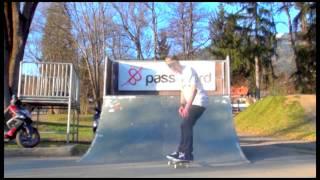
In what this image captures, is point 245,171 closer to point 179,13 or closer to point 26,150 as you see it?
point 26,150

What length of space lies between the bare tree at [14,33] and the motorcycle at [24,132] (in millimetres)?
3421

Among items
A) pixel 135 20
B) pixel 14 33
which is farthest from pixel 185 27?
pixel 14 33

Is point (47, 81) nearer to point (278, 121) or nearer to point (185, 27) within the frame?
point (278, 121)

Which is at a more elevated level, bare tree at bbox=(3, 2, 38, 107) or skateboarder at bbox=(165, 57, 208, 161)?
bare tree at bbox=(3, 2, 38, 107)

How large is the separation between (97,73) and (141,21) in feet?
21.7

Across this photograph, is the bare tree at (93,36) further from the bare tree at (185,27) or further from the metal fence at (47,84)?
the metal fence at (47,84)

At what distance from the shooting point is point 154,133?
42.9ft

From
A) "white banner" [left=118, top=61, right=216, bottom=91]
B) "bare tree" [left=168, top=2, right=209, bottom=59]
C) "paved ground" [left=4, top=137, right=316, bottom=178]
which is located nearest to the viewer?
"paved ground" [left=4, top=137, right=316, bottom=178]

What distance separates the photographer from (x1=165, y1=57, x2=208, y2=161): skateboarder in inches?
410

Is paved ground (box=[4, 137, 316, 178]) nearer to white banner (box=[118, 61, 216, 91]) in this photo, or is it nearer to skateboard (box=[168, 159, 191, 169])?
skateboard (box=[168, 159, 191, 169])

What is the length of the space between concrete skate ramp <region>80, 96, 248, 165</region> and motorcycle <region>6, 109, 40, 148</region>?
59.2 inches

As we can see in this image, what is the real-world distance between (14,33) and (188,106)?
856 centimetres

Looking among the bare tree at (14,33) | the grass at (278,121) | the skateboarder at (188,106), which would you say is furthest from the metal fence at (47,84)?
the grass at (278,121)

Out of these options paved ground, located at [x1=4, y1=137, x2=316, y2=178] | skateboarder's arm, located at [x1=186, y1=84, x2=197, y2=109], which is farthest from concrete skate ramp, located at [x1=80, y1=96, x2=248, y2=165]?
skateboarder's arm, located at [x1=186, y1=84, x2=197, y2=109]
